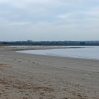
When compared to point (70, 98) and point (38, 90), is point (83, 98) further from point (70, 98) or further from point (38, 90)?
point (38, 90)

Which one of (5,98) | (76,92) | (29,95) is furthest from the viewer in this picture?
(76,92)

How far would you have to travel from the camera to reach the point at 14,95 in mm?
8273

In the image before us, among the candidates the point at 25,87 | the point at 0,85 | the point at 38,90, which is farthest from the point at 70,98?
the point at 0,85

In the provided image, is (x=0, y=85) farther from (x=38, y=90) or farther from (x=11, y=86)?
(x=38, y=90)

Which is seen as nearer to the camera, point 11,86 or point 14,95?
point 14,95

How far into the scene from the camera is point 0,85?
32.4 feet

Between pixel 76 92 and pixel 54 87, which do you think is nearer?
pixel 76 92

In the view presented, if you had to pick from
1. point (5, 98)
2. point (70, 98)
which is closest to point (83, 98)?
point (70, 98)

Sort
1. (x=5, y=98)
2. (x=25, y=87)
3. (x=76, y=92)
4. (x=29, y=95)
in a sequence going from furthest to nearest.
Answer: (x=25, y=87)
(x=76, y=92)
(x=29, y=95)
(x=5, y=98)

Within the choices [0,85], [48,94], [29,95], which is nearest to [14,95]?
[29,95]

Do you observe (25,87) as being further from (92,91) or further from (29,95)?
(92,91)

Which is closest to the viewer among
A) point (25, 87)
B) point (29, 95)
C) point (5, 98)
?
point (5, 98)

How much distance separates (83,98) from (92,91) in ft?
4.74

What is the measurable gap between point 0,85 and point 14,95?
1794 mm
